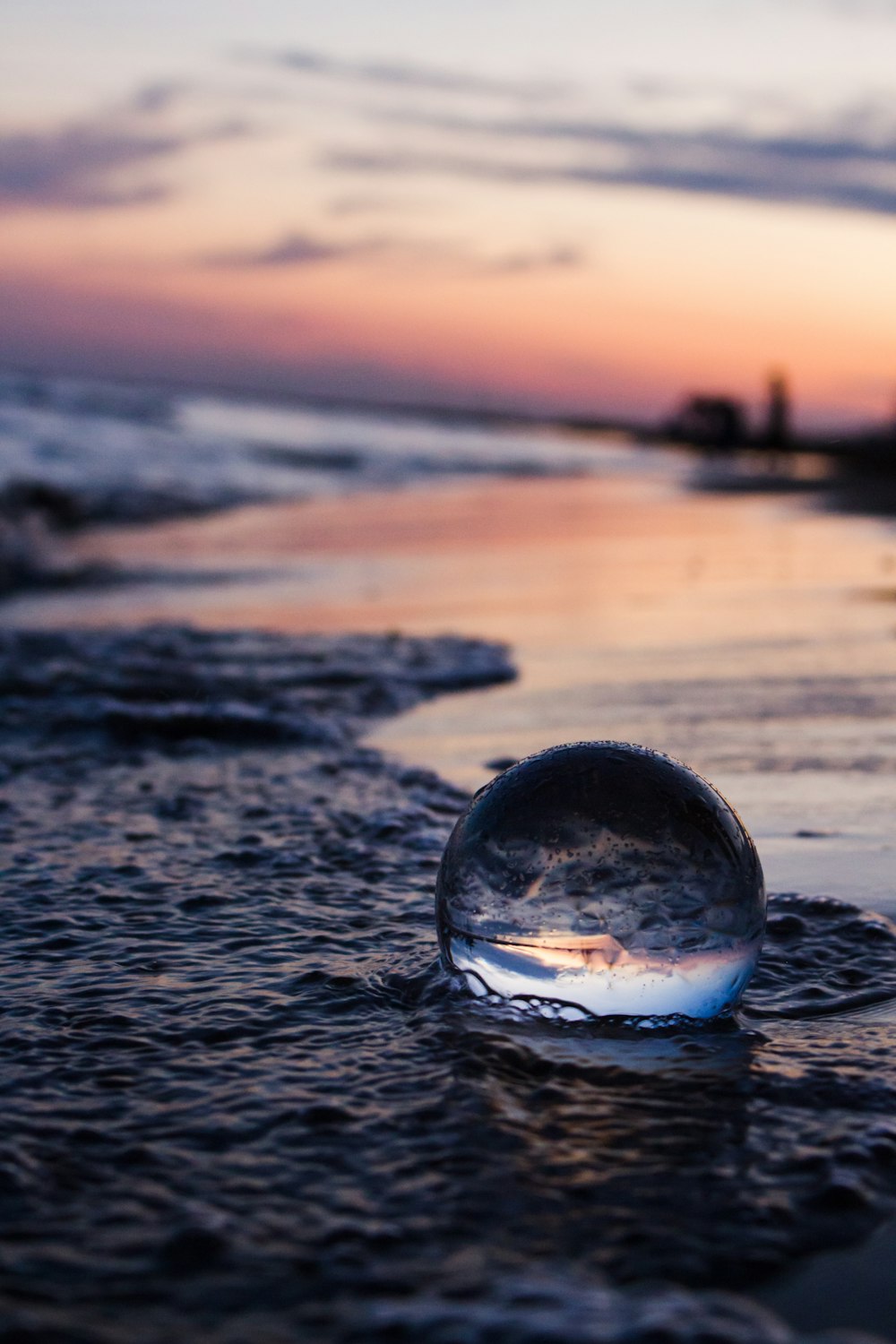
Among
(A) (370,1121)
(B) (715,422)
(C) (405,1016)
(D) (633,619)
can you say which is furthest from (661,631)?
(B) (715,422)

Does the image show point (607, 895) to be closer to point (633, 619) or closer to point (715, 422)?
point (633, 619)

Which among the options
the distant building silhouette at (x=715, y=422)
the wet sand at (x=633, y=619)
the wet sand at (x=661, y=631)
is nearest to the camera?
the wet sand at (x=661, y=631)

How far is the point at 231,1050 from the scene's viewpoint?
2.33 m

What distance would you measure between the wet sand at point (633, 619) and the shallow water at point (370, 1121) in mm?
971

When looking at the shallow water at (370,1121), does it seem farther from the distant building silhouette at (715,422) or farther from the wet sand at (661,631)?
the distant building silhouette at (715,422)

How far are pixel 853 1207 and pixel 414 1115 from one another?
2.06ft

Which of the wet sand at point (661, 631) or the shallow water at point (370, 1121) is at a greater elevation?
the wet sand at point (661, 631)

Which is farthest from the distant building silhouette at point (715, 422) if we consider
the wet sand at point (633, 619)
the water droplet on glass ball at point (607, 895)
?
the water droplet on glass ball at point (607, 895)

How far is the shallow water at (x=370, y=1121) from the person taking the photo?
1653mm

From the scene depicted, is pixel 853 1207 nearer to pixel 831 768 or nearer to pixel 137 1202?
pixel 137 1202

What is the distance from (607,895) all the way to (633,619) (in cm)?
548

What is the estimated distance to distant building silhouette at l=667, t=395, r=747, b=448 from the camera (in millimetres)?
53094

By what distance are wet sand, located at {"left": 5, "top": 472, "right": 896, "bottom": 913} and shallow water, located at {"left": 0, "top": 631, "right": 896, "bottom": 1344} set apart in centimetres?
97

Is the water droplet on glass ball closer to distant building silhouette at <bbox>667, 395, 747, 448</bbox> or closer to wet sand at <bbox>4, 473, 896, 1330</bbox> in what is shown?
wet sand at <bbox>4, 473, 896, 1330</bbox>
